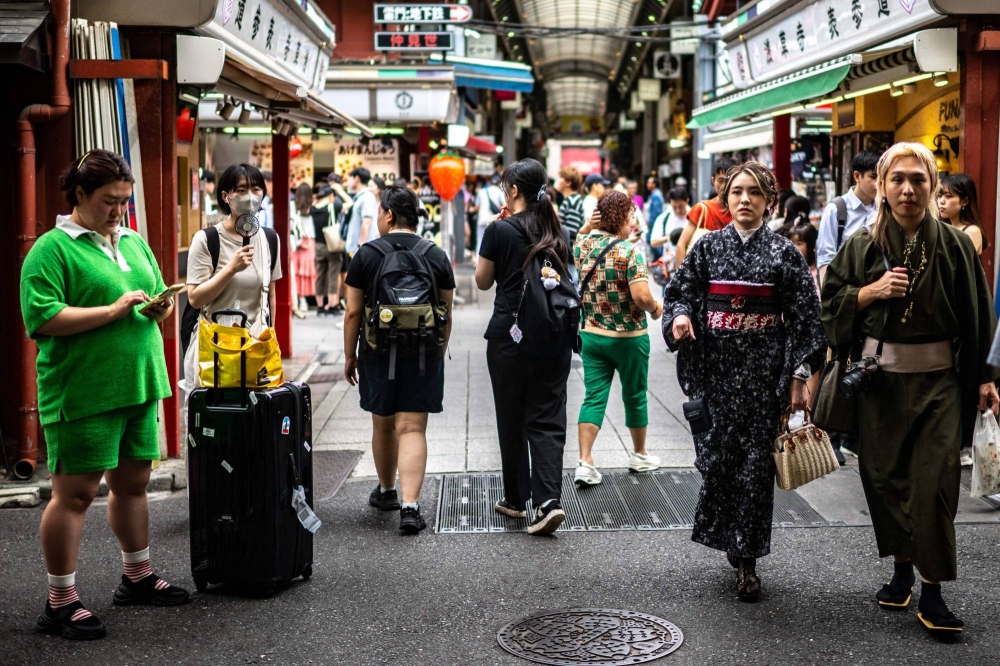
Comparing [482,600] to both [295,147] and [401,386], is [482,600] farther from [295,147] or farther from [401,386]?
[295,147]

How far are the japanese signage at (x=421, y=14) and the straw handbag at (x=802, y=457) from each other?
14862 mm

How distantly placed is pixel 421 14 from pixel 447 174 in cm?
294

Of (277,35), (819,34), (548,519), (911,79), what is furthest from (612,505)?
(277,35)

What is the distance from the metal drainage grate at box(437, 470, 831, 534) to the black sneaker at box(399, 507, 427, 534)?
0.13 meters

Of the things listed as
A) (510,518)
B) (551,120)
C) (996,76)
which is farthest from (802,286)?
(551,120)

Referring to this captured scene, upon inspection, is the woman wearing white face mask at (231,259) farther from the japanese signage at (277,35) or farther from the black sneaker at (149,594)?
the japanese signage at (277,35)

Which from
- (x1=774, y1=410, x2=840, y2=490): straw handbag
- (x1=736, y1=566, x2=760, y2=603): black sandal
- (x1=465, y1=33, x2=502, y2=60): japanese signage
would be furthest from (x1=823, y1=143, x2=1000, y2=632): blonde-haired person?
(x1=465, y1=33, x2=502, y2=60): japanese signage

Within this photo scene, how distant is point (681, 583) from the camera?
202 inches

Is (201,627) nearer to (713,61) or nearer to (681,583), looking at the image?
(681,583)

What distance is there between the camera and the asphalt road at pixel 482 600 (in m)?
4.34

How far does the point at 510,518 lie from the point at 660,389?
4408 millimetres

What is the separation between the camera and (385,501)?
254 inches

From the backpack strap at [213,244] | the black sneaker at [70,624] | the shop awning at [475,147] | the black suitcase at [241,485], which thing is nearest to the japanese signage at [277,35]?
the backpack strap at [213,244]

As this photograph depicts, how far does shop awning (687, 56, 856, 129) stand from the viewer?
30.4ft
